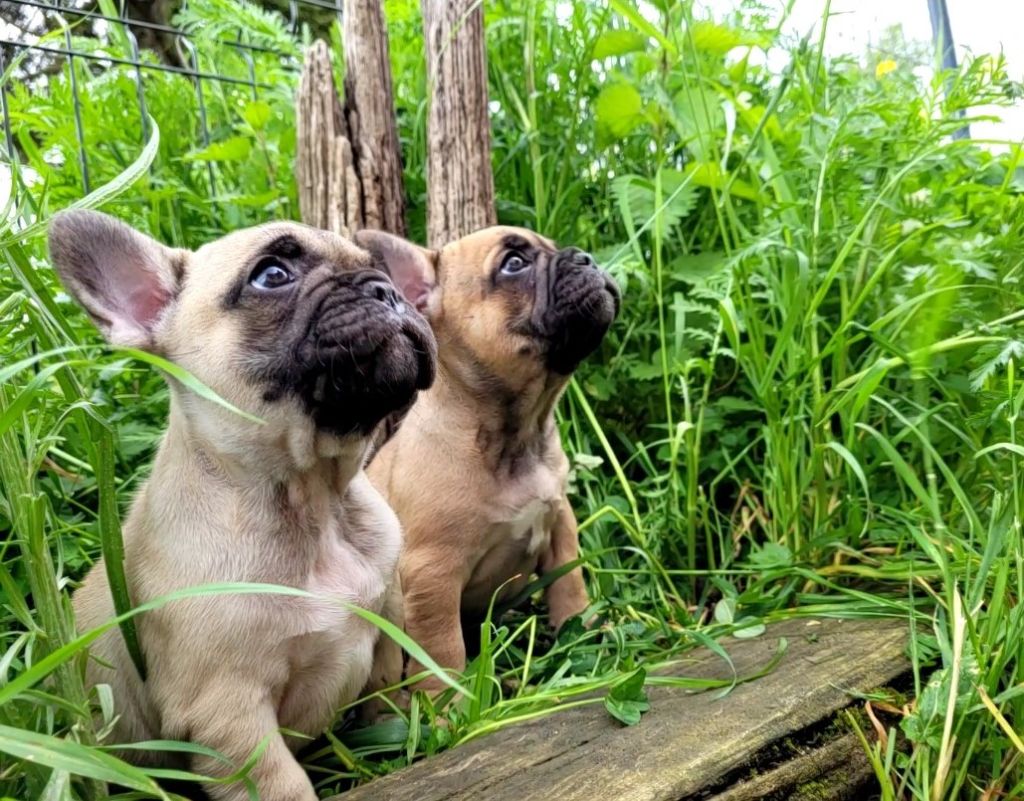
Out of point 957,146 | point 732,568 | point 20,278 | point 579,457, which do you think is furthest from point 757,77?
point 20,278

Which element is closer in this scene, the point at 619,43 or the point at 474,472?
the point at 474,472

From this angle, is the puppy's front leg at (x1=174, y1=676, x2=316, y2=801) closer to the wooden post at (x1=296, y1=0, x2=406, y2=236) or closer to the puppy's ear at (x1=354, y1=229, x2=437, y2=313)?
the puppy's ear at (x1=354, y1=229, x2=437, y2=313)

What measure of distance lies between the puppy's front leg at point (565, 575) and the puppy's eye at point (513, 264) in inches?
31.4

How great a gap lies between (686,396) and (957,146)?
1.28 m

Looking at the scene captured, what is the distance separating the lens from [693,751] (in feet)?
6.69

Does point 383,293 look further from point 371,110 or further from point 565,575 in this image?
point 371,110

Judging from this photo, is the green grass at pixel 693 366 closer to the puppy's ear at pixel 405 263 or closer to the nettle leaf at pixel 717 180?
the nettle leaf at pixel 717 180

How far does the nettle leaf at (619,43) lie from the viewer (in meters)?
3.92

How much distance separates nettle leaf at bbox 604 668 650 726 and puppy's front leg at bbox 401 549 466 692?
722mm

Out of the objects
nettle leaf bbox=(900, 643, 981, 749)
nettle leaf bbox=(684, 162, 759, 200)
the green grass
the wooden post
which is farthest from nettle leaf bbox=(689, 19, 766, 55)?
nettle leaf bbox=(900, 643, 981, 749)

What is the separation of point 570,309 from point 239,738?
5.38ft

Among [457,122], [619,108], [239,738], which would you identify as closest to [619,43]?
[619,108]

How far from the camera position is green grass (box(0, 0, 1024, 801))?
2102 millimetres

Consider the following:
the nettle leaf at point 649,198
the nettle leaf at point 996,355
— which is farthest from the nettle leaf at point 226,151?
the nettle leaf at point 996,355
